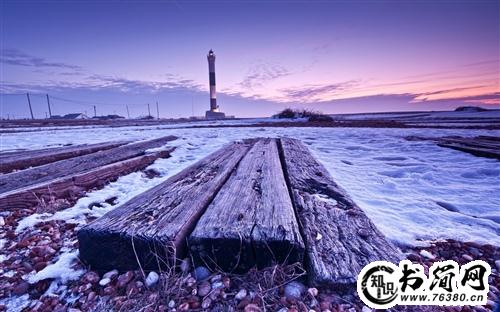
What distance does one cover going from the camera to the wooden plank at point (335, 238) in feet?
3.26

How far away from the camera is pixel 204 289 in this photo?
104 centimetres

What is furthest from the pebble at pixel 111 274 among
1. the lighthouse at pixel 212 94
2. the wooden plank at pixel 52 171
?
the lighthouse at pixel 212 94

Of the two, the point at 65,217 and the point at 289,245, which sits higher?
the point at 289,245

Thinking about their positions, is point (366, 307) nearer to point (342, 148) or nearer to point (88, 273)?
point (88, 273)

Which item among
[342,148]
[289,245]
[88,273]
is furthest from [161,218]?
[342,148]

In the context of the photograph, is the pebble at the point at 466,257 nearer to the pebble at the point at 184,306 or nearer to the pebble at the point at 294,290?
the pebble at the point at 294,290

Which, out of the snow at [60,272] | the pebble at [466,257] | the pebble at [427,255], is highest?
the snow at [60,272]

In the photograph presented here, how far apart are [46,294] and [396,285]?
1498 mm

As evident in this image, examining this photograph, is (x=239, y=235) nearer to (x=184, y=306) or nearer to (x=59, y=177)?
(x=184, y=306)

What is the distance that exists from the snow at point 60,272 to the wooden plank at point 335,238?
1099 millimetres

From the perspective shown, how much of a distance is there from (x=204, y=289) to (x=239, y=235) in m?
0.26

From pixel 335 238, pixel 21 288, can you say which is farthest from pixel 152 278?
pixel 335 238

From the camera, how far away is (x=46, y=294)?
111cm

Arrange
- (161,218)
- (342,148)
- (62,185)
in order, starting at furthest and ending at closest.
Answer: (342,148) → (62,185) → (161,218)
